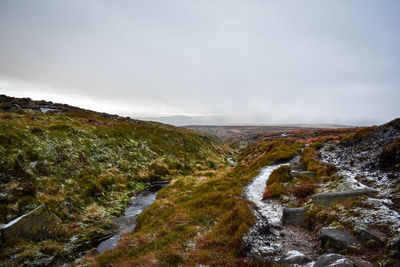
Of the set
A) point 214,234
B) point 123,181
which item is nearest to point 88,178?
point 123,181

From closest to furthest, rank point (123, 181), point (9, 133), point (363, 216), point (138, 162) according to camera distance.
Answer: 1. point (363, 216)
2. point (9, 133)
3. point (123, 181)
4. point (138, 162)

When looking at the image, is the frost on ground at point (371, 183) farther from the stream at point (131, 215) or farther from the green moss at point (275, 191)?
the stream at point (131, 215)

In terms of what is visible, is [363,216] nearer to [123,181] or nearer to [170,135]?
[123,181]

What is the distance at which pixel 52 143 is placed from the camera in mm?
21109

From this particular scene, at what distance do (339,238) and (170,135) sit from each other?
145 feet

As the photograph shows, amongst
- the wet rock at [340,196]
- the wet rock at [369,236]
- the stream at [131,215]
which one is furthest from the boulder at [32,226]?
the wet rock at [340,196]

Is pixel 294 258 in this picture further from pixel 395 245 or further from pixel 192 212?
pixel 192 212

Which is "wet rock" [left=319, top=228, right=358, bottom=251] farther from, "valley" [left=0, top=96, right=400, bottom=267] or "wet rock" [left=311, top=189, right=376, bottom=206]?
"wet rock" [left=311, top=189, right=376, bottom=206]

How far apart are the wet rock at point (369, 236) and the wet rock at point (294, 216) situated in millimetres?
3378

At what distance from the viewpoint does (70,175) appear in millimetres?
18641

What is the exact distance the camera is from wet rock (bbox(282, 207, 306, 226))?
10697 millimetres

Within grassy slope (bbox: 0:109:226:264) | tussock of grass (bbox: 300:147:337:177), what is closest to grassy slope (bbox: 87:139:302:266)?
grassy slope (bbox: 0:109:226:264)

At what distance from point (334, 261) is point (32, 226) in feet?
51.1

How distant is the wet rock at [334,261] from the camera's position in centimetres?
597
